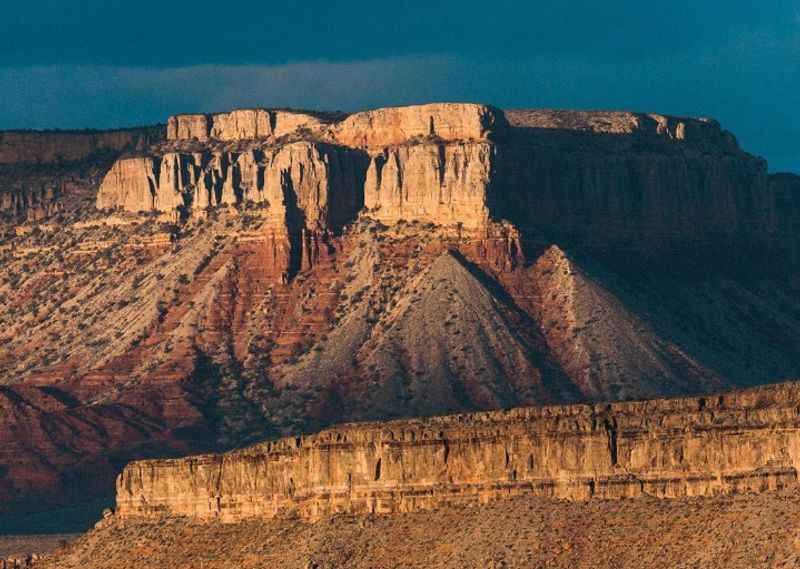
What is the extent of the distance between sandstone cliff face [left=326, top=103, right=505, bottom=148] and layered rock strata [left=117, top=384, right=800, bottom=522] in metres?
83.0

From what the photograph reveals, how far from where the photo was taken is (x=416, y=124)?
192m

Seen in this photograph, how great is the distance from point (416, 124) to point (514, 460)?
10239 cm

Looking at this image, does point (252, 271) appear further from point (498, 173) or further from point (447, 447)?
point (447, 447)

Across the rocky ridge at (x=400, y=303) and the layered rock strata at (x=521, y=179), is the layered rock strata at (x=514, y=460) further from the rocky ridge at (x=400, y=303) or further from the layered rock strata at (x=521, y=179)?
the layered rock strata at (x=521, y=179)

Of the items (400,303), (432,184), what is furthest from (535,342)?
(432,184)

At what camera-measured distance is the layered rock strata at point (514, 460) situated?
279 feet

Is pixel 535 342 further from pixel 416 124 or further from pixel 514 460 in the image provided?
pixel 514 460

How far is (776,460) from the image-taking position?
8300 centimetres

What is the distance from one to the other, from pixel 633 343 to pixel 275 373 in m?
18.6

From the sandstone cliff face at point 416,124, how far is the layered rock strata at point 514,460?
8301cm

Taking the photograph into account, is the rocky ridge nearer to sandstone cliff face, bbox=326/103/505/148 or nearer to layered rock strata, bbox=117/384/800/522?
sandstone cliff face, bbox=326/103/505/148

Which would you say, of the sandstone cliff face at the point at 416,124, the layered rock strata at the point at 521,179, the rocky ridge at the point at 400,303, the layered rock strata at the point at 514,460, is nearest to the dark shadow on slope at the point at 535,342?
the rocky ridge at the point at 400,303

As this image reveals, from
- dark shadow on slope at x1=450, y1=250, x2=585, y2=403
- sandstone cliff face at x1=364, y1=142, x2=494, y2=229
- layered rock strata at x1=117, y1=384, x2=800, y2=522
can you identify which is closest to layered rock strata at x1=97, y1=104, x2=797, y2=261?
sandstone cliff face at x1=364, y1=142, x2=494, y2=229

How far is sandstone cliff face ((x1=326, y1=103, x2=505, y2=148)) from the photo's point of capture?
7431 inches
